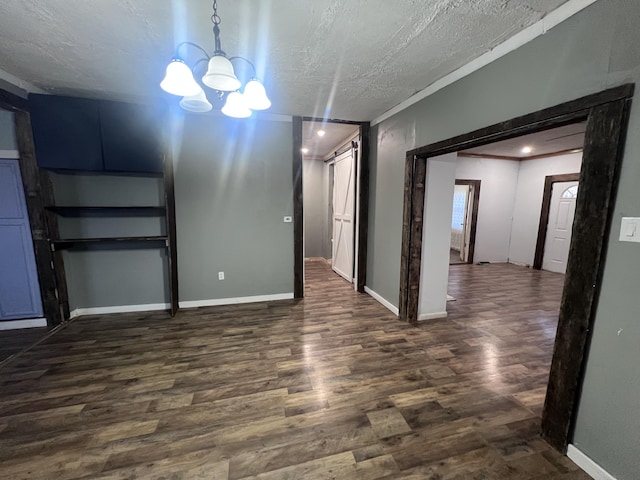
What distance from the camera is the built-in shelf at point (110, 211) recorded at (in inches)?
120

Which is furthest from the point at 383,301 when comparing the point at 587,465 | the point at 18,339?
the point at 18,339

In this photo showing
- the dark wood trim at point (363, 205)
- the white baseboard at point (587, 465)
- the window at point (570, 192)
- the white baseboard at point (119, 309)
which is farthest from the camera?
the window at point (570, 192)

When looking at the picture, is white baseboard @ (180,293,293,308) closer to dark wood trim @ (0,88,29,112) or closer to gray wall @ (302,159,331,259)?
dark wood trim @ (0,88,29,112)

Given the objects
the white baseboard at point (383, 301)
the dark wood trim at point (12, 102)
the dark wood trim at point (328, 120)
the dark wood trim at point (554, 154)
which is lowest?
the white baseboard at point (383, 301)

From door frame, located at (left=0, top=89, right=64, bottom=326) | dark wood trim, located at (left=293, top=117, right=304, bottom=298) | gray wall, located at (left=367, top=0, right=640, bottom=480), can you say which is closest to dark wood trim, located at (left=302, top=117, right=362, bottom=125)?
dark wood trim, located at (left=293, top=117, right=304, bottom=298)

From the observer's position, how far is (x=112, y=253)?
10.8 feet

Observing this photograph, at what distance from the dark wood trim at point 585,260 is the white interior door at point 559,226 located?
5510 mm

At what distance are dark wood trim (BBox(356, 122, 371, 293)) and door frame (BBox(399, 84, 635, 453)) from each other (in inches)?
92.0

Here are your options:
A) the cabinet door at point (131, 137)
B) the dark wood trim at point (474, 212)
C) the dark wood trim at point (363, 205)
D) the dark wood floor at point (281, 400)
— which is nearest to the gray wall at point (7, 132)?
the cabinet door at point (131, 137)

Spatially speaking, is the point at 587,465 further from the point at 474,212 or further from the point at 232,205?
the point at 474,212

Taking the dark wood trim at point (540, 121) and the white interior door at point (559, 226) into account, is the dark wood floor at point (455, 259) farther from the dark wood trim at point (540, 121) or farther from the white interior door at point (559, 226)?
the dark wood trim at point (540, 121)

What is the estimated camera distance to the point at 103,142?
282 cm

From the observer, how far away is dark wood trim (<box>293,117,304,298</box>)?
3590 mm

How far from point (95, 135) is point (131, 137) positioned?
0.33m
